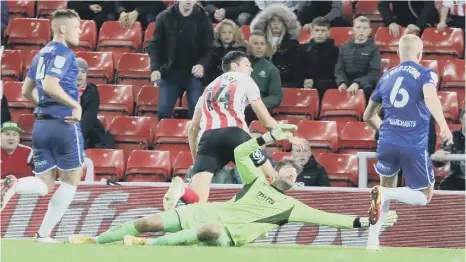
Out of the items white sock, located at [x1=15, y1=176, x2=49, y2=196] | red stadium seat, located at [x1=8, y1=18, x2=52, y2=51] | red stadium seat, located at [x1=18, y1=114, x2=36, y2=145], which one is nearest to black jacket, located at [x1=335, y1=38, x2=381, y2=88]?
red stadium seat, located at [x1=18, y1=114, x2=36, y2=145]

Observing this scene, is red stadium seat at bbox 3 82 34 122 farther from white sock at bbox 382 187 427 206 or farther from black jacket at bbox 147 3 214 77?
white sock at bbox 382 187 427 206

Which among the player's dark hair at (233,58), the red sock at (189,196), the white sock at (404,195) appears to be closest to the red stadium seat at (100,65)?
the player's dark hair at (233,58)

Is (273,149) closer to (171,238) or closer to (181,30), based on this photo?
(181,30)

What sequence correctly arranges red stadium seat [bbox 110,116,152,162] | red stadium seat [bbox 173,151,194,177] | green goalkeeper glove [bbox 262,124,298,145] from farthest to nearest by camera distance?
red stadium seat [bbox 110,116,152,162], red stadium seat [bbox 173,151,194,177], green goalkeeper glove [bbox 262,124,298,145]

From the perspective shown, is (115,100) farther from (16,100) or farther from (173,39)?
(16,100)

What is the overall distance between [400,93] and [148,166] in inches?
166

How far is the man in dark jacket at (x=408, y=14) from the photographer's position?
628 inches

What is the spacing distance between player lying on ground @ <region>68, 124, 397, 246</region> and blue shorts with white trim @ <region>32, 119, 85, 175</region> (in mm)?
692

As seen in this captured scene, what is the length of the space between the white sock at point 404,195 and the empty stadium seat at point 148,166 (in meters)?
3.97

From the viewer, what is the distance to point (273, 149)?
564 inches

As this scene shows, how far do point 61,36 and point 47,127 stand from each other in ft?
2.71

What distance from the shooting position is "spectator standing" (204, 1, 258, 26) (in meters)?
16.5

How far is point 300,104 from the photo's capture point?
14953 mm

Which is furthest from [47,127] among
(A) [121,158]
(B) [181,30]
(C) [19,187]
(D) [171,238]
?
(B) [181,30]
